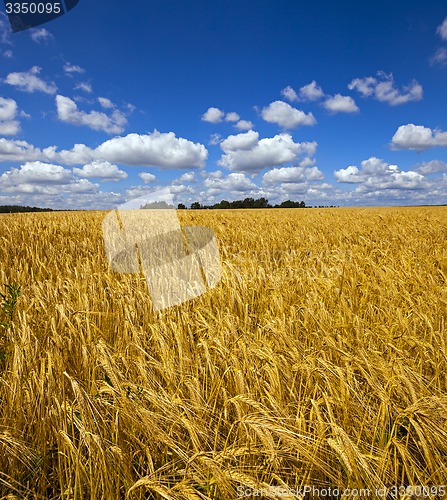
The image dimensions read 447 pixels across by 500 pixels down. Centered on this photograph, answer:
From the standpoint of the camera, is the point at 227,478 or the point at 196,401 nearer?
the point at 227,478

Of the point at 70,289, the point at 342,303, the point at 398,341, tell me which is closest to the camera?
the point at 398,341

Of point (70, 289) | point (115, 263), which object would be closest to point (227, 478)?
point (70, 289)

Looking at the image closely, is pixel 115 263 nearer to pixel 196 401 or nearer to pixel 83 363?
pixel 83 363

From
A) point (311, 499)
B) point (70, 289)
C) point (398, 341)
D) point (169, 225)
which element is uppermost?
point (169, 225)

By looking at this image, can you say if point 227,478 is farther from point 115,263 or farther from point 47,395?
point 115,263

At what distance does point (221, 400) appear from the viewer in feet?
5.08

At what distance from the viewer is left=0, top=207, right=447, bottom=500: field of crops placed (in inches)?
43.1

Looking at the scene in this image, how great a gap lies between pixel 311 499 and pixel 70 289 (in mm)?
2567

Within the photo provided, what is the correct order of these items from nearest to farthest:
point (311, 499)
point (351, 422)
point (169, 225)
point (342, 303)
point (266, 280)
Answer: point (311, 499), point (351, 422), point (342, 303), point (266, 280), point (169, 225)

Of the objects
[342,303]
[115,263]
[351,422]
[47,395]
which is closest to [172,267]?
[115,263]

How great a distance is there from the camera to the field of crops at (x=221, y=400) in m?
1.09

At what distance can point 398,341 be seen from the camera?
2.14 m

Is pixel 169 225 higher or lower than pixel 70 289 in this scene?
higher

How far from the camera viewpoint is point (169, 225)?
6.96m
